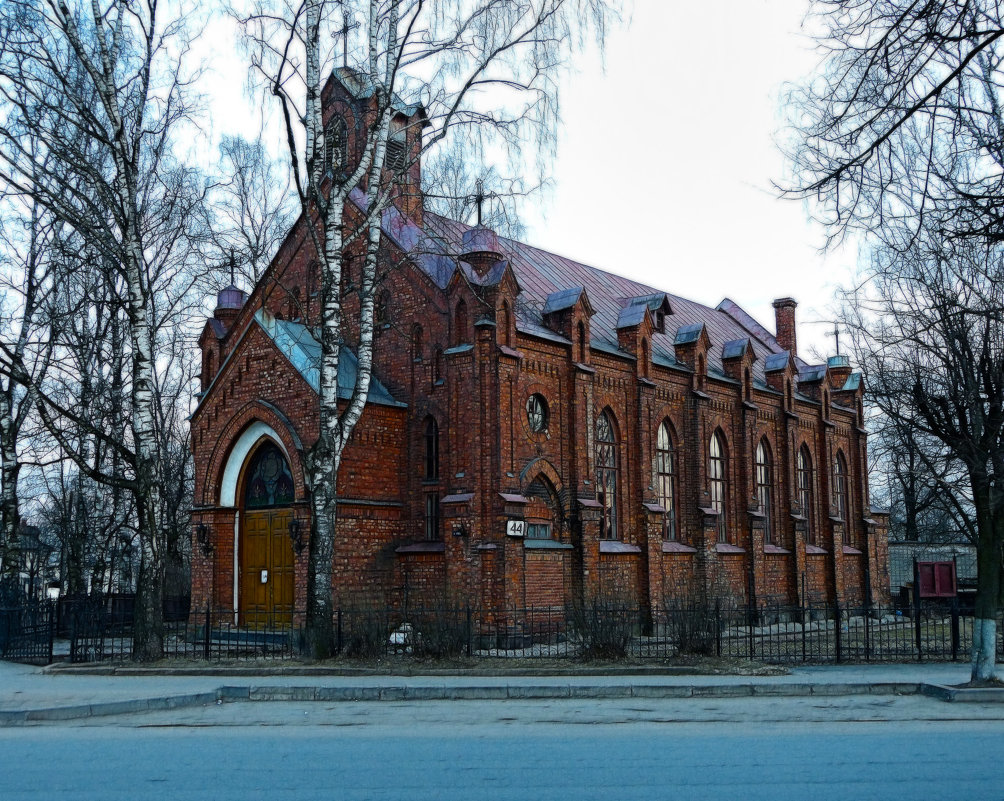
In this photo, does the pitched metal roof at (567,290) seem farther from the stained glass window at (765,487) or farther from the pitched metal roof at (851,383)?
the stained glass window at (765,487)

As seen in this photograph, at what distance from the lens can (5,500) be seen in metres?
22.6

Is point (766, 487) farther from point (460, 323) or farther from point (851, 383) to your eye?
point (460, 323)

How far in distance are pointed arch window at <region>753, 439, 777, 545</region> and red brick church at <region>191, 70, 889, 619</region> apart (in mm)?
2971

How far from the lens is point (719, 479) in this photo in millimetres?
28703

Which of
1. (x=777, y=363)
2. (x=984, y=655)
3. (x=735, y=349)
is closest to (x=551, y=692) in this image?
(x=984, y=655)

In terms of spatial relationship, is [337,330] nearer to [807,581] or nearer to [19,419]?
[19,419]

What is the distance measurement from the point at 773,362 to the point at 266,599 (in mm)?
18088

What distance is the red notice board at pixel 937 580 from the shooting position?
21969 mm

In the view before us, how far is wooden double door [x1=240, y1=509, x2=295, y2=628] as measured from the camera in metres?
21.5

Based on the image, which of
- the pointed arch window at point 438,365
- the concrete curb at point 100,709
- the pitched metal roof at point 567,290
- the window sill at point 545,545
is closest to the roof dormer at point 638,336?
the pitched metal roof at point 567,290

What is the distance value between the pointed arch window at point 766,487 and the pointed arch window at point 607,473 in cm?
787

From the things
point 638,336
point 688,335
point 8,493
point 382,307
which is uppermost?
point 688,335

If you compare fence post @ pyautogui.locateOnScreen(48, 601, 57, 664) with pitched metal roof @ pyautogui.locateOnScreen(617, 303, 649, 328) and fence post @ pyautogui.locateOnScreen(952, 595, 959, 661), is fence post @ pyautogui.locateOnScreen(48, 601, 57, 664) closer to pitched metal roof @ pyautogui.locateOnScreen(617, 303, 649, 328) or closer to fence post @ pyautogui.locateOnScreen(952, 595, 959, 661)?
pitched metal roof @ pyautogui.locateOnScreen(617, 303, 649, 328)

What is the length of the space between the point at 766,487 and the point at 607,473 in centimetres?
876
